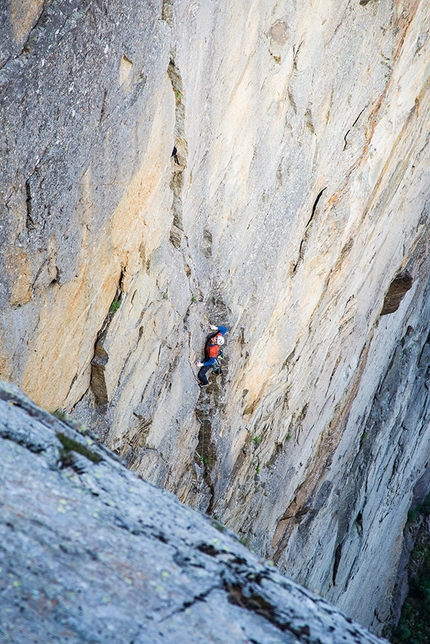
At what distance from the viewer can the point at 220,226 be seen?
971 cm

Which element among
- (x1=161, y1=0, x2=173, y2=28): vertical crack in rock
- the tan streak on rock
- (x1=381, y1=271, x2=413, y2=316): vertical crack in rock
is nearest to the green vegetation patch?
the tan streak on rock

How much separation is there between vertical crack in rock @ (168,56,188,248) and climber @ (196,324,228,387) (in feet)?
7.72

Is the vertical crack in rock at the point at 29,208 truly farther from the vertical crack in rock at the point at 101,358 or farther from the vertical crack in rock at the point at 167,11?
the vertical crack in rock at the point at 167,11

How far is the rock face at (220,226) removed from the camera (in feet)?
19.6

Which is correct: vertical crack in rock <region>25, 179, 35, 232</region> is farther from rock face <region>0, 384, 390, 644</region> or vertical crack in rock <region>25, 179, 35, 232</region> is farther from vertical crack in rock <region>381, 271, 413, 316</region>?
vertical crack in rock <region>381, 271, 413, 316</region>

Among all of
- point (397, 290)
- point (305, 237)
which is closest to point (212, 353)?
point (305, 237)

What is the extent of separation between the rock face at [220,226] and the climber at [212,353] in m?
0.21

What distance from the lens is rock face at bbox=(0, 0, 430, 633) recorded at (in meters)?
5.97

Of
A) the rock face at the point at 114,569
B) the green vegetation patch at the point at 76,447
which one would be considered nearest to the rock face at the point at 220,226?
the green vegetation patch at the point at 76,447

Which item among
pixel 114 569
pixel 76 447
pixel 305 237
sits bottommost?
pixel 114 569

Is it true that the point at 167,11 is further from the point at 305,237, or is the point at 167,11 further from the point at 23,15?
the point at 305,237

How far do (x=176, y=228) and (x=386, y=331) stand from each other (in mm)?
12823

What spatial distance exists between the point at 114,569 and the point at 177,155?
5.78 metres

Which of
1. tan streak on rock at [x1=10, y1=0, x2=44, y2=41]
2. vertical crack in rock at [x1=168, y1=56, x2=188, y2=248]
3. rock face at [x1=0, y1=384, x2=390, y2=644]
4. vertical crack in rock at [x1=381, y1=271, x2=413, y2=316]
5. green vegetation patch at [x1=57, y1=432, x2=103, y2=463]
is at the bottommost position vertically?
rock face at [x1=0, y1=384, x2=390, y2=644]
